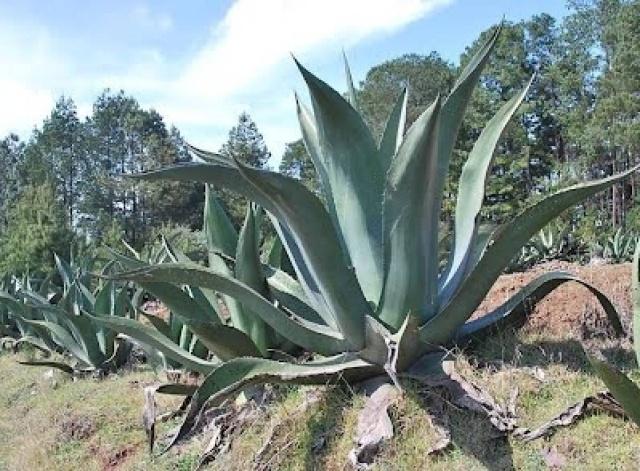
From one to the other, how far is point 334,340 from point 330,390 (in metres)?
0.19

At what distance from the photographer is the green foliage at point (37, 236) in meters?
14.9

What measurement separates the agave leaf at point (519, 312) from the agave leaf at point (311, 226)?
0.49m

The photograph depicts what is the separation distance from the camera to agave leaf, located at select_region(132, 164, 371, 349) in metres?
2.28

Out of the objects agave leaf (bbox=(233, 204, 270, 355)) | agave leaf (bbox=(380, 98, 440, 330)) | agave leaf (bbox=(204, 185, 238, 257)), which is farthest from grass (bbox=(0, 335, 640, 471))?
agave leaf (bbox=(204, 185, 238, 257))

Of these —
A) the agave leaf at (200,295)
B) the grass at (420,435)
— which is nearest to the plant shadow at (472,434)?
the grass at (420,435)

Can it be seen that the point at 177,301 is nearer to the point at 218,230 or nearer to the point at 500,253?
the point at 218,230

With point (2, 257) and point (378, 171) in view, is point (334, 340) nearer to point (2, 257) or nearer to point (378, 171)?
point (378, 171)

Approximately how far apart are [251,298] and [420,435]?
73 centimetres

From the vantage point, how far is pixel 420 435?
2342 mm

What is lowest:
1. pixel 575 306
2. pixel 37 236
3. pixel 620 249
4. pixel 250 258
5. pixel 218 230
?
pixel 620 249

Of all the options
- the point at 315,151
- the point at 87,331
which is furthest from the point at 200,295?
the point at 87,331

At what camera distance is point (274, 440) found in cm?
257

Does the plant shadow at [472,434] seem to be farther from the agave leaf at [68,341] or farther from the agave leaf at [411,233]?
the agave leaf at [68,341]

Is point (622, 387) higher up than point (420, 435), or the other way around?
point (622, 387)
